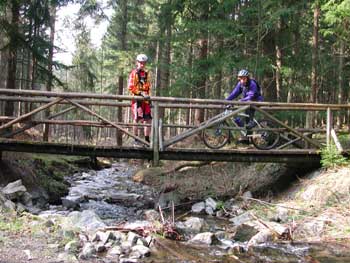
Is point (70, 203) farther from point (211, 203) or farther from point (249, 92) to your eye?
point (249, 92)

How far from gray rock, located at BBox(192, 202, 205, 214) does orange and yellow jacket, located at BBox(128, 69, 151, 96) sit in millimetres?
2857

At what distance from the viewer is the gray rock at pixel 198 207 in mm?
10102

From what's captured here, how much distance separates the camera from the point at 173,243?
262 inches

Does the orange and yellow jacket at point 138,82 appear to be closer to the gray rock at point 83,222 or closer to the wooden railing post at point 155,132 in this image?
the wooden railing post at point 155,132

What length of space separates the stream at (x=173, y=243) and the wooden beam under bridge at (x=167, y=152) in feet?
4.31

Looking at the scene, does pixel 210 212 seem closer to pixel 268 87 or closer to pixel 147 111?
pixel 147 111

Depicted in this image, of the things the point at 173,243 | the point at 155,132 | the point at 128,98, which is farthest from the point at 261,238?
the point at 128,98

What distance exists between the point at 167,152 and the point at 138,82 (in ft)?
5.68

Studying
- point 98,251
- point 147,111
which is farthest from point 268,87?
point 98,251

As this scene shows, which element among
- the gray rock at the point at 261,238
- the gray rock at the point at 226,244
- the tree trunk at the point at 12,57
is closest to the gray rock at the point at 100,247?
the gray rock at the point at 226,244

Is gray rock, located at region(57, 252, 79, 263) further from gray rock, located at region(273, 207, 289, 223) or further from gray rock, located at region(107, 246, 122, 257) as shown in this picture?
gray rock, located at region(273, 207, 289, 223)

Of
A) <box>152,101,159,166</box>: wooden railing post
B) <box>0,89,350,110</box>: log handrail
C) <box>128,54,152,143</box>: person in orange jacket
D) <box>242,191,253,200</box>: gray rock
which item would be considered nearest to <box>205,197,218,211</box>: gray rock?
<box>242,191,253,200</box>: gray rock

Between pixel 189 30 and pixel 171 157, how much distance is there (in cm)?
762

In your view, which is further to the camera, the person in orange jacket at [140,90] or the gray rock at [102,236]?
the person in orange jacket at [140,90]
